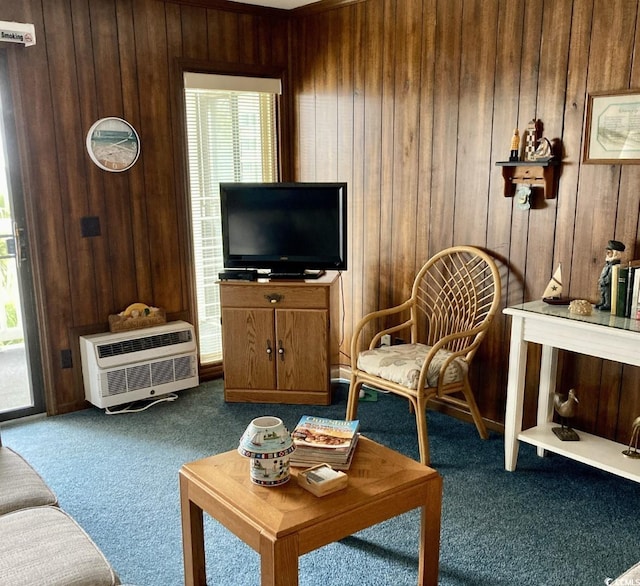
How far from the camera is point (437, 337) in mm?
3686

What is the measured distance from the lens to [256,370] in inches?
154

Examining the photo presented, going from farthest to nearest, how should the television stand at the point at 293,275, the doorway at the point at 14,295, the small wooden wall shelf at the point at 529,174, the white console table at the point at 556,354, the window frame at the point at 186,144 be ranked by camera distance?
1. the window frame at the point at 186,144
2. the television stand at the point at 293,275
3. the doorway at the point at 14,295
4. the small wooden wall shelf at the point at 529,174
5. the white console table at the point at 556,354

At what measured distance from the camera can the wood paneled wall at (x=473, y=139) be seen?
9.52 ft

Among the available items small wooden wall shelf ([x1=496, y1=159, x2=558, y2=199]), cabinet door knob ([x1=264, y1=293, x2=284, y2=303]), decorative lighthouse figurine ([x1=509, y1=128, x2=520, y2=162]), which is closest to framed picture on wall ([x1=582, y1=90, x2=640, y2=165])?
small wooden wall shelf ([x1=496, y1=159, x2=558, y2=199])

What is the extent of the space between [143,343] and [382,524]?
1928 mm

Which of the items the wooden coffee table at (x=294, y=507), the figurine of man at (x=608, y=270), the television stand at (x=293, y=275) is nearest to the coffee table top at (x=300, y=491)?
the wooden coffee table at (x=294, y=507)

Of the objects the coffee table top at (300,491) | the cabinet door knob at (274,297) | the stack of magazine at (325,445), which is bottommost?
the coffee table top at (300,491)

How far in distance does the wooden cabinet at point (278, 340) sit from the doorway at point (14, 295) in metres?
1.07

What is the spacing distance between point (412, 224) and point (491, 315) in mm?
801

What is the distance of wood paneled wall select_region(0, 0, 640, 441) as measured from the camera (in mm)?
2973

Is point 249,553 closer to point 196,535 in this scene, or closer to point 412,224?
point 196,535

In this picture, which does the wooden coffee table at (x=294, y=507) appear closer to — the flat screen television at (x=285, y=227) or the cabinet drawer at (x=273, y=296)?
the cabinet drawer at (x=273, y=296)

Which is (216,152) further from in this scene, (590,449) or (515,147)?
(590,449)

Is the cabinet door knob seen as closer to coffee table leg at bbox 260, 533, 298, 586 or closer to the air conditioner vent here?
the air conditioner vent
